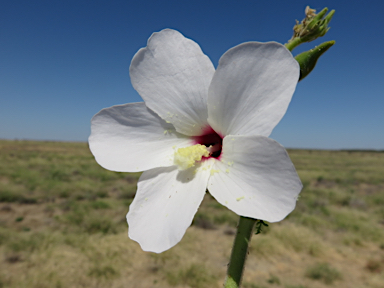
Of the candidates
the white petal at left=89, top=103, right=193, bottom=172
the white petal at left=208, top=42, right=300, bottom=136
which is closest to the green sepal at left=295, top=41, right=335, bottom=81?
the white petal at left=208, top=42, right=300, bottom=136

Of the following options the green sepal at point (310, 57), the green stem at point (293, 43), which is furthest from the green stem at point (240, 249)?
the green stem at point (293, 43)

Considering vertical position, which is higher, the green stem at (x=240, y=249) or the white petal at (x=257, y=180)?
the white petal at (x=257, y=180)

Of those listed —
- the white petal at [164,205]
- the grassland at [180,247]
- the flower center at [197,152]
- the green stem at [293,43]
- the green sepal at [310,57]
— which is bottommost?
the grassland at [180,247]

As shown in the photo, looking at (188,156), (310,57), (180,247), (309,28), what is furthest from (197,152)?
(180,247)

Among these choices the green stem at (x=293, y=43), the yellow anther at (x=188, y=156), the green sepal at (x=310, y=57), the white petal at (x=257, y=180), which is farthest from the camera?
the green stem at (x=293, y=43)

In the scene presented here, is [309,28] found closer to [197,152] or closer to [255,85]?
[255,85]

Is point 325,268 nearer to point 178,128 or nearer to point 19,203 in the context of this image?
point 178,128

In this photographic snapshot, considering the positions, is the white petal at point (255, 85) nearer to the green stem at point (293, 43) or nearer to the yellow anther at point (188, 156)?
the yellow anther at point (188, 156)
